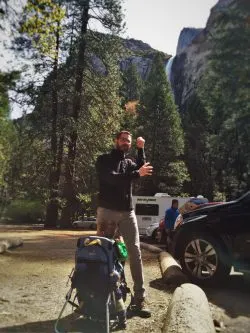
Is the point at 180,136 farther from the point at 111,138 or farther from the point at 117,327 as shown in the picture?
the point at 117,327

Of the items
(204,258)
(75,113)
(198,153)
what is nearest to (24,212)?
(198,153)

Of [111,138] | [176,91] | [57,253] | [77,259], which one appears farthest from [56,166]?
[176,91]

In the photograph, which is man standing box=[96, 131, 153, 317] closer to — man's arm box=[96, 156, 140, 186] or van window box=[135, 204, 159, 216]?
man's arm box=[96, 156, 140, 186]

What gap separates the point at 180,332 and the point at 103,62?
2409cm

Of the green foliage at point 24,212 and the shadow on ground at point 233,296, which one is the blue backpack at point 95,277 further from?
the green foliage at point 24,212

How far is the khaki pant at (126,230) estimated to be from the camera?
552cm

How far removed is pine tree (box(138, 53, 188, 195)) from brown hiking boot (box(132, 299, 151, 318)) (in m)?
44.3

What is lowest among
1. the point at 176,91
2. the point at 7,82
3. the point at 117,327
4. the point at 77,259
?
the point at 117,327

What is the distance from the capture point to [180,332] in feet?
14.9

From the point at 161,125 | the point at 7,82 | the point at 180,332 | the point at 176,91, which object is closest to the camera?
the point at 180,332

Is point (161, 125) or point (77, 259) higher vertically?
point (161, 125)

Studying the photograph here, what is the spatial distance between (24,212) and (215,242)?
48.0 m

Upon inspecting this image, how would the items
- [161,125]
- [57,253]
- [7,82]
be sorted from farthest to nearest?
1. [161,125]
2. [7,82]
3. [57,253]

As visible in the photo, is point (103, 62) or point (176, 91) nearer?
point (103, 62)
